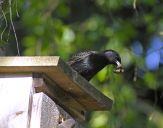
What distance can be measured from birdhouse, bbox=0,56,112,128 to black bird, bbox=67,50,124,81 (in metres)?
0.68

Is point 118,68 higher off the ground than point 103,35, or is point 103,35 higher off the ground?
point 118,68

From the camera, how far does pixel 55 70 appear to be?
10.4ft

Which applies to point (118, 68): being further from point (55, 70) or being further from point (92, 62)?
point (55, 70)

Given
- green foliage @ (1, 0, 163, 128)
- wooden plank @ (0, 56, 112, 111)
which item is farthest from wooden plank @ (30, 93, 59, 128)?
green foliage @ (1, 0, 163, 128)

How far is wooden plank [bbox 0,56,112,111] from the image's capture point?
10.3 ft

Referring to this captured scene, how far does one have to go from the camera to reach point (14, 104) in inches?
126

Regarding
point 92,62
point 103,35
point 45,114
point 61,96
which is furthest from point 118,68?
point 103,35

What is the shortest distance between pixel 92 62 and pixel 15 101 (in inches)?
39.2

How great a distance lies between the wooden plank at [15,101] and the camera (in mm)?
3184

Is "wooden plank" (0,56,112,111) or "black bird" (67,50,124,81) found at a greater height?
"wooden plank" (0,56,112,111)

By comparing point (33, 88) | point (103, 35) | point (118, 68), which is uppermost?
point (33, 88)

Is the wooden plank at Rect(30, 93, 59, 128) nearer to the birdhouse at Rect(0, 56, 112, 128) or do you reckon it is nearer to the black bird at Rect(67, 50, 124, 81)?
the birdhouse at Rect(0, 56, 112, 128)

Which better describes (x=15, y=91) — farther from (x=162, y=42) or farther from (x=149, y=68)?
(x=149, y=68)

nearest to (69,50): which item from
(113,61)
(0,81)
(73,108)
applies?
(113,61)
